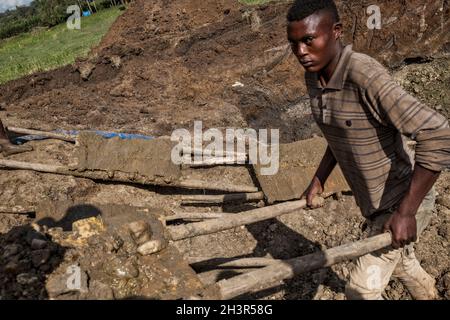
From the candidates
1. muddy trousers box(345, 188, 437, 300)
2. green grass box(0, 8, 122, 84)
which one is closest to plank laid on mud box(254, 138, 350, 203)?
muddy trousers box(345, 188, 437, 300)

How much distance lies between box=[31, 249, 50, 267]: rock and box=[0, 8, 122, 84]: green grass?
12.8m

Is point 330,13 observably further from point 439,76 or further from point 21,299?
point 439,76

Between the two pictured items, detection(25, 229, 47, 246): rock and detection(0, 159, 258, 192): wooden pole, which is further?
detection(0, 159, 258, 192): wooden pole

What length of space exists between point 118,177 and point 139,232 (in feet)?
9.97

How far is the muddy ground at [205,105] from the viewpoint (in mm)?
3703

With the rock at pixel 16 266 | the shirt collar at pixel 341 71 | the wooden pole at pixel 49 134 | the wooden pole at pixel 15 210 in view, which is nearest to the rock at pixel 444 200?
the shirt collar at pixel 341 71

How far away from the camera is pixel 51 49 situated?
18.9 meters

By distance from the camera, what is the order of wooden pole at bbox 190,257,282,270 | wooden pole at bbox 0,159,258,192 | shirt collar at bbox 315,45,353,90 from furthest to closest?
wooden pole at bbox 0,159,258,192 < wooden pole at bbox 190,257,282,270 < shirt collar at bbox 315,45,353,90

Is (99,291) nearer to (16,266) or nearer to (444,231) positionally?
(16,266)

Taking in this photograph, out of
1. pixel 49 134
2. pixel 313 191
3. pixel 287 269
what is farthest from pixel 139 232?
pixel 49 134

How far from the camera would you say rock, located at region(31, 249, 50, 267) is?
7.23ft

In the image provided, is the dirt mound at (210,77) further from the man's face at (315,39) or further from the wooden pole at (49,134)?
the man's face at (315,39)

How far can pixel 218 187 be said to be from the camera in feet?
16.7

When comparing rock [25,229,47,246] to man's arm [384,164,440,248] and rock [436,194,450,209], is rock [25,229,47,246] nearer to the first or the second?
man's arm [384,164,440,248]
